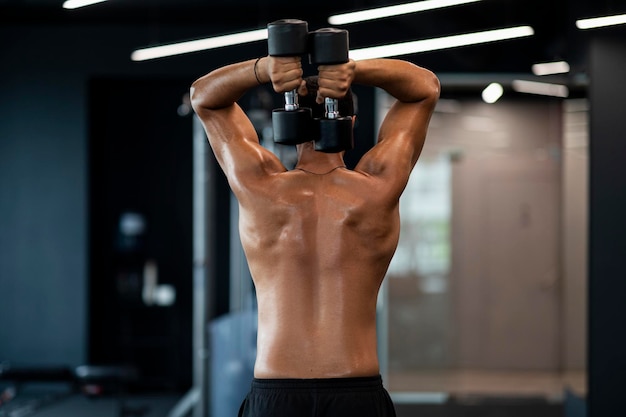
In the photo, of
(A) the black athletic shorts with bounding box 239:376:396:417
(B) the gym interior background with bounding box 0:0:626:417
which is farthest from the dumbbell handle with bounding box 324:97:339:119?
(B) the gym interior background with bounding box 0:0:626:417

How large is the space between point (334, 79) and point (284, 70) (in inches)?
4.8

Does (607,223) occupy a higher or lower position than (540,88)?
lower

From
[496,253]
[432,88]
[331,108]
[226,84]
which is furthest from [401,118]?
[496,253]

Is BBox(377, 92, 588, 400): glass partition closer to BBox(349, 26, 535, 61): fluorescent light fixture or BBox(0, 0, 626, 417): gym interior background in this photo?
A: BBox(0, 0, 626, 417): gym interior background

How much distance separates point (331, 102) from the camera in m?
2.23

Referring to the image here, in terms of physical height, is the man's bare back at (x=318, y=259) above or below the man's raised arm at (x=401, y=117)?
below

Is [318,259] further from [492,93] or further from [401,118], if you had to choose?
[492,93]

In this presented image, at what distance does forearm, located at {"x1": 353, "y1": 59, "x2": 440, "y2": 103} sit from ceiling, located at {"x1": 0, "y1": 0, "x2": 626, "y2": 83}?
3295 millimetres

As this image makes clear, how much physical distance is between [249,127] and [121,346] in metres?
6.76

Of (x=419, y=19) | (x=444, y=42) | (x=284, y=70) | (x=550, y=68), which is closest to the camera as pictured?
(x=284, y=70)

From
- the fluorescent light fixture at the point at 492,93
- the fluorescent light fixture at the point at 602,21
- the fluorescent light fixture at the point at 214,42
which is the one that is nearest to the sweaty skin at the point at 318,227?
the fluorescent light fixture at the point at 602,21

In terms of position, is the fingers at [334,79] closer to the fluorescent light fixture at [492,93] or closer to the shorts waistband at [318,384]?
the shorts waistband at [318,384]

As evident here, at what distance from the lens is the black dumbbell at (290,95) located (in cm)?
213

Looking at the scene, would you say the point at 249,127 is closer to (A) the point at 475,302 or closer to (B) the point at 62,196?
(A) the point at 475,302
